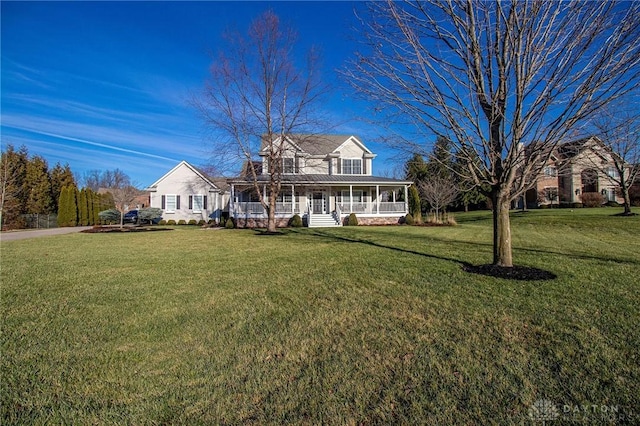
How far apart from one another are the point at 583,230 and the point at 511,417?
18.6 meters

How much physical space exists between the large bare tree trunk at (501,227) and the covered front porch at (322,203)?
16.1m

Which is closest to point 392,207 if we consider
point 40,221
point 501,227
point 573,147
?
point 501,227

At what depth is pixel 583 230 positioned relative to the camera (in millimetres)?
16031

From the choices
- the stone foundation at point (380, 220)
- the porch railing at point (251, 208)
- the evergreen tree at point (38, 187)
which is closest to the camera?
the porch railing at point (251, 208)

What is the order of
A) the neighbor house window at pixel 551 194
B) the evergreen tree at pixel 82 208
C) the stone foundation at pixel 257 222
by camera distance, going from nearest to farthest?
the stone foundation at pixel 257 222 → the evergreen tree at pixel 82 208 → the neighbor house window at pixel 551 194

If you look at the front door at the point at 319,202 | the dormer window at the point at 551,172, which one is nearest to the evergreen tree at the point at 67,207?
the front door at the point at 319,202

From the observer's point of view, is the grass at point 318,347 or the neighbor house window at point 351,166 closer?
the grass at point 318,347

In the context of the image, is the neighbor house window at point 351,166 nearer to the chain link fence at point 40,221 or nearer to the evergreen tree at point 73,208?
the evergreen tree at point 73,208

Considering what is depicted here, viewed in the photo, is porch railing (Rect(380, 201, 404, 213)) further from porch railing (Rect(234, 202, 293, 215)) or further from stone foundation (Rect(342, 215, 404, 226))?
porch railing (Rect(234, 202, 293, 215))

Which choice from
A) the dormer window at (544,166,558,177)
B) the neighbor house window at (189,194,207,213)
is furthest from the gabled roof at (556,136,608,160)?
the neighbor house window at (189,194,207,213)

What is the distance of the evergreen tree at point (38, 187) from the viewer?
84.8ft

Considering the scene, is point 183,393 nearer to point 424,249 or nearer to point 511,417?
point 511,417

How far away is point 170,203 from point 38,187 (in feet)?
33.9

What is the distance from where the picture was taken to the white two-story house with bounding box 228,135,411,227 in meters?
22.5
